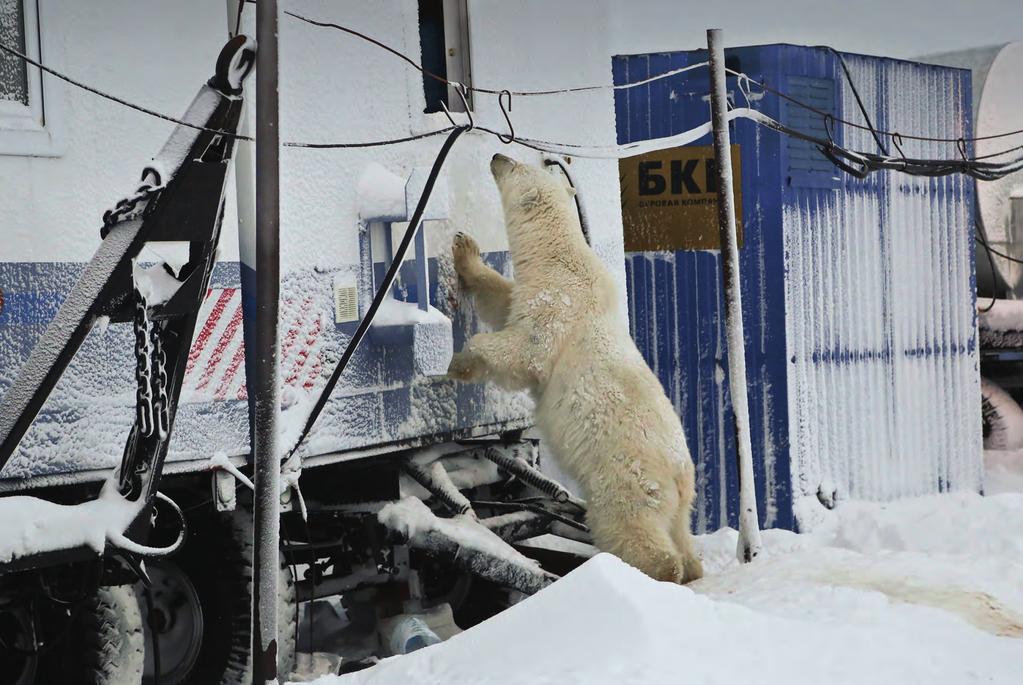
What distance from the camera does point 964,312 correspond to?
35.2 ft

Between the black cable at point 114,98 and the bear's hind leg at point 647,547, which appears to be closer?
the black cable at point 114,98

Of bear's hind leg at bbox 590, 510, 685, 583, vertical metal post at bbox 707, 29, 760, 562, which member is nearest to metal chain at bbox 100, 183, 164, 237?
bear's hind leg at bbox 590, 510, 685, 583

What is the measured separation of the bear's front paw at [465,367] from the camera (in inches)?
238

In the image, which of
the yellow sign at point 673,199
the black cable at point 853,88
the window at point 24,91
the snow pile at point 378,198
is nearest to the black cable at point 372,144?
the snow pile at point 378,198

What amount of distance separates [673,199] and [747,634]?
519 centimetres

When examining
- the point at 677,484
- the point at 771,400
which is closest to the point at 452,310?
the point at 677,484

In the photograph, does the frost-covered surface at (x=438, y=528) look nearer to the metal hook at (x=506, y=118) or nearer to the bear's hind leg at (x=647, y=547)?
the bear's hind leg at (x=647, y=547)

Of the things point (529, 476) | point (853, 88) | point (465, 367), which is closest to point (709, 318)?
point (853, 88)

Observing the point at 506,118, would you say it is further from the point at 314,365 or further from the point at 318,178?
the point at 314,365

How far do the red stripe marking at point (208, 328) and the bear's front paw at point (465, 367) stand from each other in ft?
4.65

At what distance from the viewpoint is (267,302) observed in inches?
166

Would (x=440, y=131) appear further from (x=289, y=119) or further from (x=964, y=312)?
(x=964, y=312)

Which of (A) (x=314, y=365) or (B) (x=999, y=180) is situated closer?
(A) (x=314, y=365)

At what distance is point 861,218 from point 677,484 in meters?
4.36
